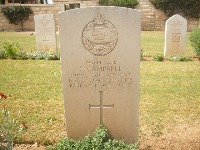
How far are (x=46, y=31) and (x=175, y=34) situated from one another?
5.22 metres

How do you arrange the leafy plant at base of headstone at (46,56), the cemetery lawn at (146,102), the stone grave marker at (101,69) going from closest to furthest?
the stone grave marker at (101,69), the cemetery lawn at (146,102), the leafy plant at base of headstone at (46,56)

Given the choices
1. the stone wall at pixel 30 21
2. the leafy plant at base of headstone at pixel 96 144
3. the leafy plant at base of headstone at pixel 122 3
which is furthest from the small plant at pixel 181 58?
the stone wall at pixel 30 21

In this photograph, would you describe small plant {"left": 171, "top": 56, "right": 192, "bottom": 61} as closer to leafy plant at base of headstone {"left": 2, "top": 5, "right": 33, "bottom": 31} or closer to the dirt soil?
the dirt soil

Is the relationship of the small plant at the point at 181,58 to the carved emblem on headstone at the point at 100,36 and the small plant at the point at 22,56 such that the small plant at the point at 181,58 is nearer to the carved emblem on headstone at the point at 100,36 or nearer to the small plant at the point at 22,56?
the small plant at the point at 22,56

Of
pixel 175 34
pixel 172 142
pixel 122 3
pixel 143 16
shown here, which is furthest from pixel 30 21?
pixel 172 142

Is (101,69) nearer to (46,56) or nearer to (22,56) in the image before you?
(46,56)

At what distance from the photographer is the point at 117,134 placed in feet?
12.9

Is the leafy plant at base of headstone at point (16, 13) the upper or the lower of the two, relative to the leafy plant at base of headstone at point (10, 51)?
upper

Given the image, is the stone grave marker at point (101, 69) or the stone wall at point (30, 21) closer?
the stone grave marker at point (101, 69)

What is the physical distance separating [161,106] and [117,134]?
202 centimetres

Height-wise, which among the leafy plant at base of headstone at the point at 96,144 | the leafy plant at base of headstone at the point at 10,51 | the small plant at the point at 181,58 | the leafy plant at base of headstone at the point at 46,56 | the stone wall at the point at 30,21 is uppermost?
the stone wall at the point at 30,21

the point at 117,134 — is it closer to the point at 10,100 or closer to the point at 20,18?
the point at 10,100

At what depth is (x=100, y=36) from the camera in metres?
3.60

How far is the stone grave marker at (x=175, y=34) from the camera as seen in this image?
11008 millimetres
